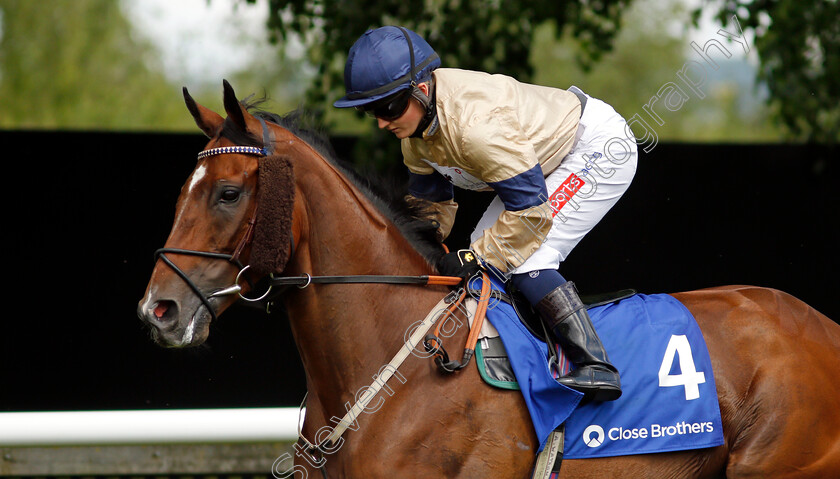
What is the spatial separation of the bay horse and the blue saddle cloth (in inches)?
2.3

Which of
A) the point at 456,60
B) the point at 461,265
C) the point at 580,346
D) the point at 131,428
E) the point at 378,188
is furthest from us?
the point at 456,60

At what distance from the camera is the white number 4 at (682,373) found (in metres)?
2.51

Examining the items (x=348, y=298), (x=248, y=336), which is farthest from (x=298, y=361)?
(x=348, y=298)

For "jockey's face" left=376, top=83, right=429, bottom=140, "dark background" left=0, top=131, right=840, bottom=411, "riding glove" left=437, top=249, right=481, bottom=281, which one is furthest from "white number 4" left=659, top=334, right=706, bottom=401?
"dark background" left=0, top=131, right=840, bottom=411

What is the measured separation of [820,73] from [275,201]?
5459 mm

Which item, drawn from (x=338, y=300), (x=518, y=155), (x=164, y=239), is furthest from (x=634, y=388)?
(x=164, y=239)

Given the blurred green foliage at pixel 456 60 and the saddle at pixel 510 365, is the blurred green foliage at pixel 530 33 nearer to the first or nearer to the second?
the blurred green foliage at pixel 456 60

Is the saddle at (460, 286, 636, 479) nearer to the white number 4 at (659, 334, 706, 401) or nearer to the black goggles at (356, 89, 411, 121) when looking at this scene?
the white number 4 at (659, 334, 706, 401)

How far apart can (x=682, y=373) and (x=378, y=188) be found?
3.90ft

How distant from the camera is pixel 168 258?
7.10 ft

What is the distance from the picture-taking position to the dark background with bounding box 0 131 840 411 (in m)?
4.50

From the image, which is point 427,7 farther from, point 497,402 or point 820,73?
point 497,402

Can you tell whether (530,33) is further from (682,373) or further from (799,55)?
(682,373)

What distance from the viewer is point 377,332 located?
2.41m
